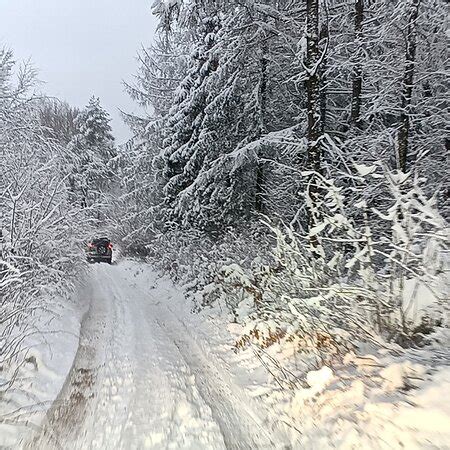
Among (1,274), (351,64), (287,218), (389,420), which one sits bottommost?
(389,420)

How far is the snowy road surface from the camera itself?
3.84 meters

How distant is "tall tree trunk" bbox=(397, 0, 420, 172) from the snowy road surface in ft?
18.7

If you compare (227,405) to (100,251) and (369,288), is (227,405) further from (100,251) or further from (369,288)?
(100,251)

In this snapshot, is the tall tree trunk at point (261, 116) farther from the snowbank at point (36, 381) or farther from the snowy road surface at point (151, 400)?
the snowbank at point (36, 381)

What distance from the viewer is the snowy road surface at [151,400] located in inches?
151

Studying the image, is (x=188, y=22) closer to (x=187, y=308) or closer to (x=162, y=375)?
(x=187, y=308)

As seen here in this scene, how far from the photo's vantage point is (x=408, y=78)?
904 cm

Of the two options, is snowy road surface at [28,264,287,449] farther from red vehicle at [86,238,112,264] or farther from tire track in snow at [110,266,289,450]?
red vehicle at [86,238,112,264]

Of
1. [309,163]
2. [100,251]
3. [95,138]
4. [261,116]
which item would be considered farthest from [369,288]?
[95,138]

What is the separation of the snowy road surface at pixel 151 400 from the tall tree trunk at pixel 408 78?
225 inches

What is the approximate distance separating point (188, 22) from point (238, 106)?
4248mm

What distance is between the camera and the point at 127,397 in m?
4.91

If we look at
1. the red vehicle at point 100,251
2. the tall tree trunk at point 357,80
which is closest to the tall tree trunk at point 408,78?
the tall tree trunk at point 357,80

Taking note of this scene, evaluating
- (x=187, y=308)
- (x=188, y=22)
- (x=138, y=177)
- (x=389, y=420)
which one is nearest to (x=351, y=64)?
(x=188, y=22)
